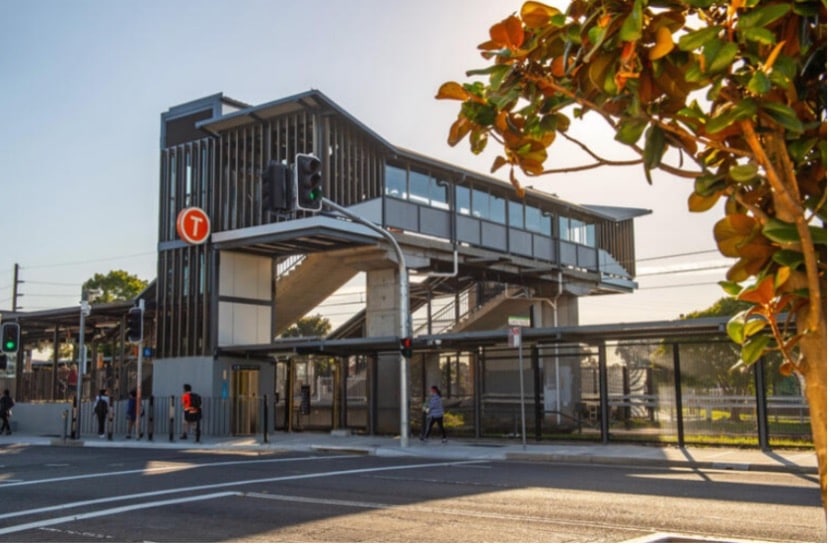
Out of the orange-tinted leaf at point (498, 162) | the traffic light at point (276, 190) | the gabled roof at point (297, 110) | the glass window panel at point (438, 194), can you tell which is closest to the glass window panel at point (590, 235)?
the gabled roof at point (297, 110)

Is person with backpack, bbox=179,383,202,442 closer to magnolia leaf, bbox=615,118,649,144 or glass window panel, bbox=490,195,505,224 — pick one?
glass window panel, bbox=490,195,505,224

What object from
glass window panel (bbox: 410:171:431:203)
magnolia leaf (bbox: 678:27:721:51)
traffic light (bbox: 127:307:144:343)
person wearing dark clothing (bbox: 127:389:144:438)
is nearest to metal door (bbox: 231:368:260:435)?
person wearing dark clothing (bbox: 127:389:144:438)

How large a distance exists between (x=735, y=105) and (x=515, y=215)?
3262cm

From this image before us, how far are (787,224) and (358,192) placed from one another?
2676cm

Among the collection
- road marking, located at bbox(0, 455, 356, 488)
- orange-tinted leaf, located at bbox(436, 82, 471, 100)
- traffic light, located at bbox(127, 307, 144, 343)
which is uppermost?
traffic light, located at bbox(127, 307, 144, 343)

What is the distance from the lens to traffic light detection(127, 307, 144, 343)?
2720cm

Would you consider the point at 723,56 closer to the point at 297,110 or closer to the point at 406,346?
the point at 406,346

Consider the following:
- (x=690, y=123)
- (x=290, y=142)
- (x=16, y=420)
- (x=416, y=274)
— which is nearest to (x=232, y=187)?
(x=290, y=142)

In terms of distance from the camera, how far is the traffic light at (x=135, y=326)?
27203 mm

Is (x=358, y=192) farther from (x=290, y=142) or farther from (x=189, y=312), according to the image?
(x=189, y=312)

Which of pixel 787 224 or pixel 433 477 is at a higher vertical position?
pixel 787 224

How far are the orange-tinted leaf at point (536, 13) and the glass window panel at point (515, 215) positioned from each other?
31673mm

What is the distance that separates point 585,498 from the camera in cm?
1252

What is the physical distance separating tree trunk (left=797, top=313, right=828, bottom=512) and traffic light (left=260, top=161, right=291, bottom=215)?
47.1 ft
